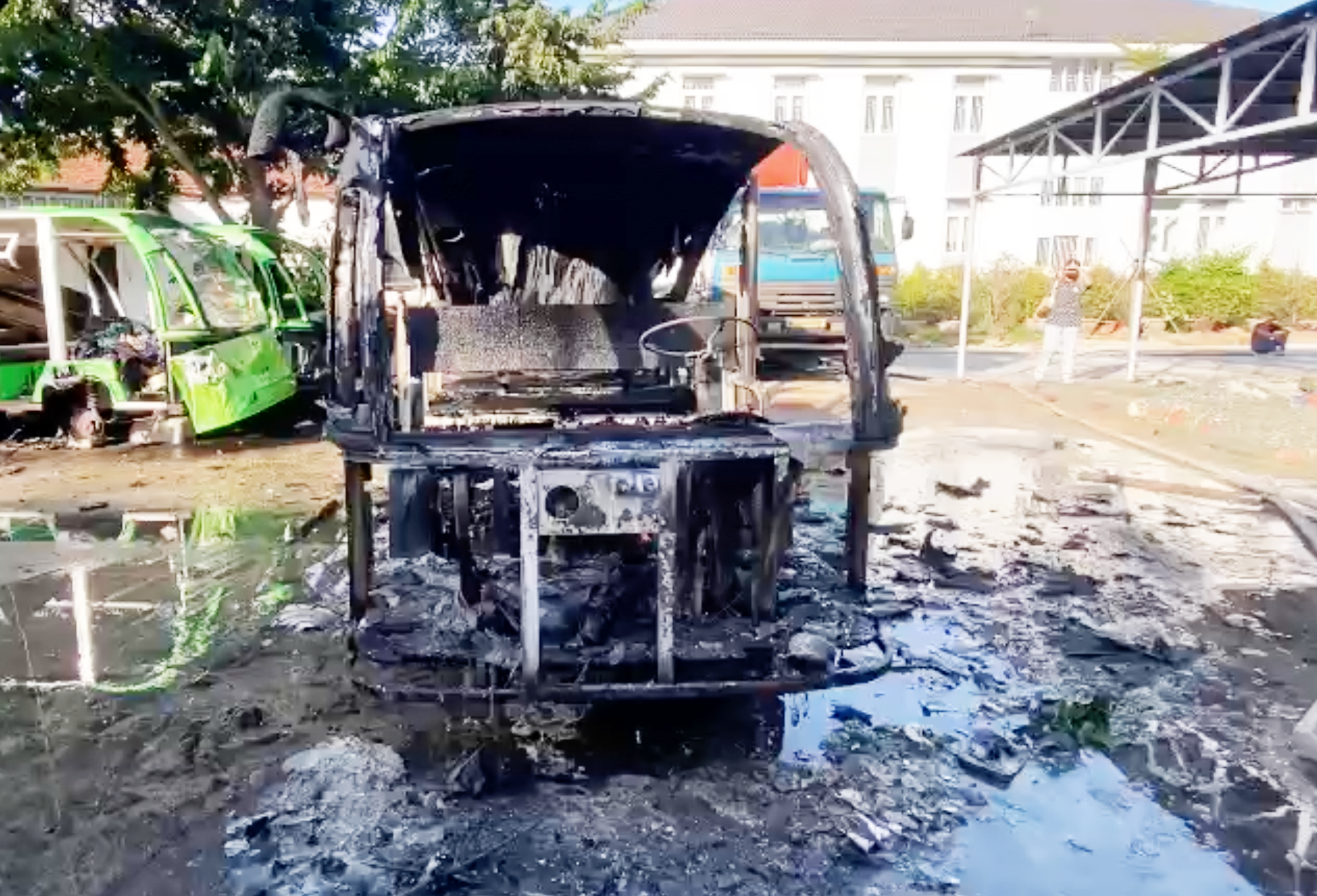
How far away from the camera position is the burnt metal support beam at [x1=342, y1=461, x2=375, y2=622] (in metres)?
3.78

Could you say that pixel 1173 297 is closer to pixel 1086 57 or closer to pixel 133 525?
pixel 1086 57

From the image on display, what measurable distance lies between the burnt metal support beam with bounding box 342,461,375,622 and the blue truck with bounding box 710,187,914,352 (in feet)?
29.9

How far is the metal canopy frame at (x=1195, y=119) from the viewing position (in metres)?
9.12

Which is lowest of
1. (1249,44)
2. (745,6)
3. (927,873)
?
(927,873)

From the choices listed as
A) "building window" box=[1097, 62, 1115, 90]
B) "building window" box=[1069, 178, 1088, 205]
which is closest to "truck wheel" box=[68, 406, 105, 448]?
"building window" box=[1069, 178, 1088, 205]

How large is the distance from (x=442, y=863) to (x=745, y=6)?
32.6 meters

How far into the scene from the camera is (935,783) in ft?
11.8

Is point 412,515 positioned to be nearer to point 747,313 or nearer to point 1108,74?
point 747,313

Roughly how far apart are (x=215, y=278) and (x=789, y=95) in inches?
861

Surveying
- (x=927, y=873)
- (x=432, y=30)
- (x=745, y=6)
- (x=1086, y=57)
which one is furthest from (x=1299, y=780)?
(x=745, y=6)

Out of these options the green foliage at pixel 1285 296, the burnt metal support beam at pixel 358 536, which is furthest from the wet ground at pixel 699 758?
the green foliage at pixel 1285 296

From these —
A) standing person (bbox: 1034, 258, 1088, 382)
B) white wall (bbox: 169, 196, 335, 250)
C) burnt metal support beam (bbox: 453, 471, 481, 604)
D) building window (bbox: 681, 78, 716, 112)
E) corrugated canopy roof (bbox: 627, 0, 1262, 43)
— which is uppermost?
corrugated canopy roof (bbox: 627, 0, 1262, 43)

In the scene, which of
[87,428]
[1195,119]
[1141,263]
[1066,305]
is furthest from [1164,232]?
[87,428]

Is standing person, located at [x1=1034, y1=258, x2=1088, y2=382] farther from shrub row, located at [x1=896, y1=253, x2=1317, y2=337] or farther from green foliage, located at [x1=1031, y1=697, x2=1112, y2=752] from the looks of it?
green foliage, located at [x1=1031, y1=697, x2=1112, y2=752]
